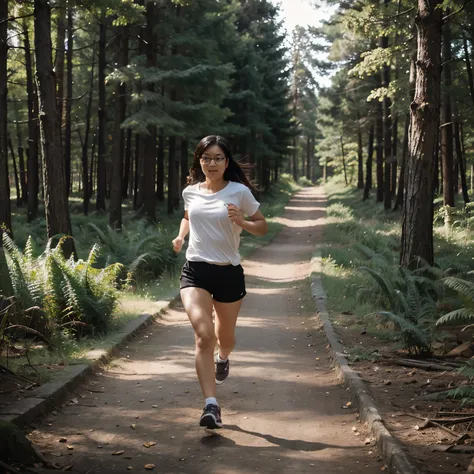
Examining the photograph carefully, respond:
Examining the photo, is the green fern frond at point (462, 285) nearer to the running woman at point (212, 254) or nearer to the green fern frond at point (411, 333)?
the green fern frond at point (411, 333)

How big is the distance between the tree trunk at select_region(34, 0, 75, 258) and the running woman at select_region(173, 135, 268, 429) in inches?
269

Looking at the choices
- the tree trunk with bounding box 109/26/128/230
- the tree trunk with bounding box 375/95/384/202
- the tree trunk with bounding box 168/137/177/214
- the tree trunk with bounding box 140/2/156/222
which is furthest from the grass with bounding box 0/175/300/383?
the tree trunk with bounding box 375/95/384/202

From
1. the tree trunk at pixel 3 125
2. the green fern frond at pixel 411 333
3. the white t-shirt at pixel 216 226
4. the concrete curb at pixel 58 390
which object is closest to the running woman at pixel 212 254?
the white t-shirt at pixel 216 226

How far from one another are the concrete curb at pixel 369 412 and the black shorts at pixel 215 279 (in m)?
Answer: 1.55

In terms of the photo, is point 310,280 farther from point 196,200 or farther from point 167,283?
point 196,200

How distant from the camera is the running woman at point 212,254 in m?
5.32

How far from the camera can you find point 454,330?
27.6 ft

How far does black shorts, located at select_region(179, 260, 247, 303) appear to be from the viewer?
5.46 m

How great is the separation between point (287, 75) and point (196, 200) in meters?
45.5

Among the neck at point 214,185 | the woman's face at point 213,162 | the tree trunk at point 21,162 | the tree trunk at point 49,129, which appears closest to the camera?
the woman's face at point 213,162

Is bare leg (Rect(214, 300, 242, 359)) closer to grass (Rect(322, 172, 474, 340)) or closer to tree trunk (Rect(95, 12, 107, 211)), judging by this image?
grass (Rect(322, 172, 474, 340))

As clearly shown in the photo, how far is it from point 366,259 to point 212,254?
1174 cm

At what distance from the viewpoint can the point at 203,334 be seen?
528 centimetres

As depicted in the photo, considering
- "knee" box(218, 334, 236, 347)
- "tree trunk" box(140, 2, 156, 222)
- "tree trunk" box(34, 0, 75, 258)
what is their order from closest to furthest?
1. "knee" box(218, 334, 236, 347)
2. "tree trunk" box(34, 0, 75, 258)
3. "tree trunk" box(140, 2, 156, 222)
